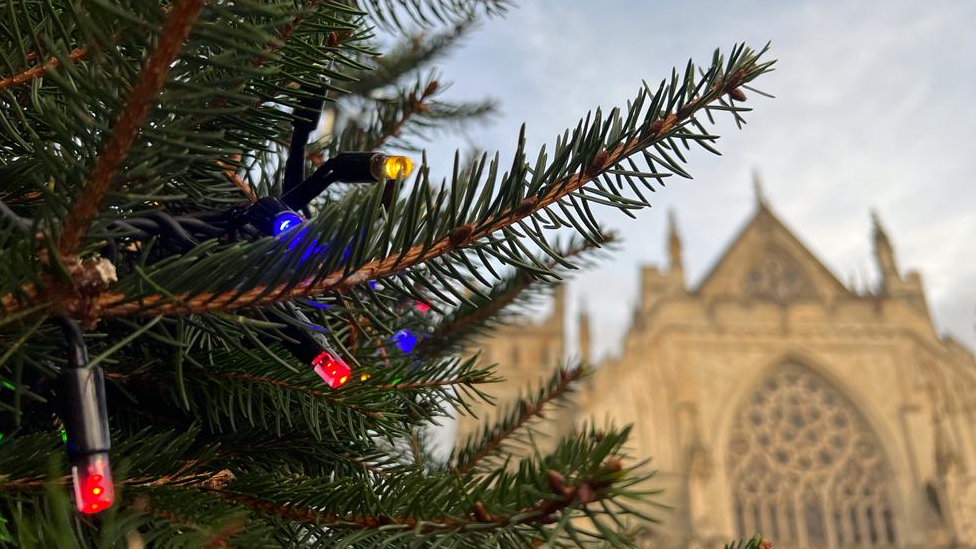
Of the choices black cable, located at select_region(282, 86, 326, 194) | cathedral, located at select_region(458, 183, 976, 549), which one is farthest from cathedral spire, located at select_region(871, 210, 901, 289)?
black cable, located at select_region(282, 86, 326, 194)

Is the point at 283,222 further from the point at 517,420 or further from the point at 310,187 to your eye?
the point at 517,420

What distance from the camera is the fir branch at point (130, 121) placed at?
368mm

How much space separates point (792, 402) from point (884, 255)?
3360mm

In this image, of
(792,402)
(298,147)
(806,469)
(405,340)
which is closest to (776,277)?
(792,402)

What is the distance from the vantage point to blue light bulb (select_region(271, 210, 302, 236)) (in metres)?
0.55

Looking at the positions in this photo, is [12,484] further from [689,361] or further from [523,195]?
[689,361]

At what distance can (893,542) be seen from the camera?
1090 cm

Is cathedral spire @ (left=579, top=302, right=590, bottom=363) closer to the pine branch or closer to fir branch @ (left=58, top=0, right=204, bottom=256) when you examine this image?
the pine branch

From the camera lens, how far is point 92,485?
0.41 m

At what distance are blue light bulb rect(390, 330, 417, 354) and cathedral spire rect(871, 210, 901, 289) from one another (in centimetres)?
1362

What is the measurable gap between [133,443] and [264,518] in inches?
4.4

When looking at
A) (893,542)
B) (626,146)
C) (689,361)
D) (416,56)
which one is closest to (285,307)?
(626,146)

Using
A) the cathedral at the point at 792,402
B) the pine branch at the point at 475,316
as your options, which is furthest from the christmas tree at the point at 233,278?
the cathedral at the point at 792,402

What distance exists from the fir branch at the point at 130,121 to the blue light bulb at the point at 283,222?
159mm
